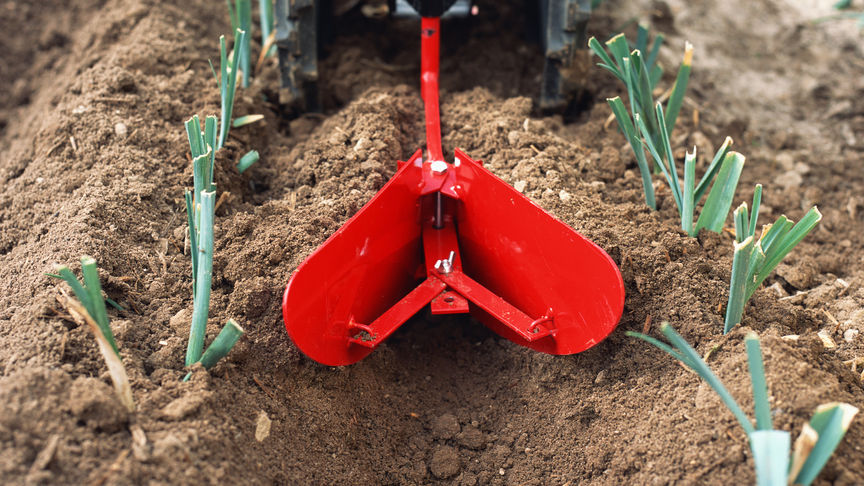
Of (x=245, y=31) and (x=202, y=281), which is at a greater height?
(x=245, y=31)

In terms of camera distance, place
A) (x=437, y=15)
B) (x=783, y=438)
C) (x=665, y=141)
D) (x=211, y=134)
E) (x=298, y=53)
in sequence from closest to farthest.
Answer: (x=783, y=438) < (x=211, y=134) < (x=665, y=141) < (x=437, y=15) < (x=298, y=53)

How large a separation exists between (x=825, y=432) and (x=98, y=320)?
53.2 inches

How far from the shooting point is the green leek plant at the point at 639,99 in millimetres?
1952

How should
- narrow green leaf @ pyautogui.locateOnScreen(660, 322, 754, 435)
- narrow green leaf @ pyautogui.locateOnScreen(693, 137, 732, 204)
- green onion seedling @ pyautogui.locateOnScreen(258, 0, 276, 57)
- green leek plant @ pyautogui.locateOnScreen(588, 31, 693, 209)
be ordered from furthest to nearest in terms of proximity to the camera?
green onion seedling @ pyautogui.locateOnScreen(258, 0, 276, 57)
green leek plant @ pyautogui.locateOnScreen(588, 31, 693, 209)
narrow green leaf @ pyautogui.locateOnScreen(693, 137, 732, 204)
narrow green leaf @ pyautogui.locateOnScreen(660, 322, 754, 435)

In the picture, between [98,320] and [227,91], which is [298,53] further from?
[98,320]

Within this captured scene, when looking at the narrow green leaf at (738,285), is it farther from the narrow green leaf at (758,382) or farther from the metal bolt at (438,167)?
the metal bolt at (438,167)

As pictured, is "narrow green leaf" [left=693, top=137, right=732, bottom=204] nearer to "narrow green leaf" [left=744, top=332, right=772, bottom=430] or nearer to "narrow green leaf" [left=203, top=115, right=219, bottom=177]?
"narrow green leaf" [left=744, top=332, right=772, bottom=430]

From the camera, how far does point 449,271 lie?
1.96 m

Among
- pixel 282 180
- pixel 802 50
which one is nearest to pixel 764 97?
pixel 802 50

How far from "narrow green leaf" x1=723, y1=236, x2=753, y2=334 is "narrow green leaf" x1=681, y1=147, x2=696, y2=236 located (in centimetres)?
27

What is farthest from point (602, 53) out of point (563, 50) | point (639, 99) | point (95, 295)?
point (95, 295)

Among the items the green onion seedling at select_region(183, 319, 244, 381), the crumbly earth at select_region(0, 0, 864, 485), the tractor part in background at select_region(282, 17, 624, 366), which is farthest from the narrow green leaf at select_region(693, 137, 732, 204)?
the green onion seedling at select_region(183, 319, 244, 381)

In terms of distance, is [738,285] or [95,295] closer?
[95,295]

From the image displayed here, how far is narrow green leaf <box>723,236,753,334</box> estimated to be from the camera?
5.14ft
